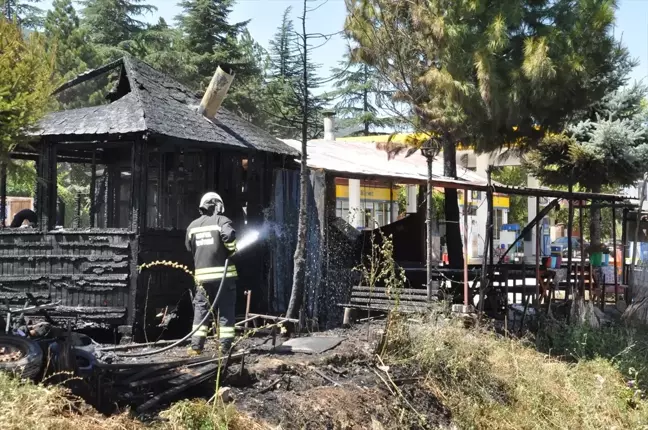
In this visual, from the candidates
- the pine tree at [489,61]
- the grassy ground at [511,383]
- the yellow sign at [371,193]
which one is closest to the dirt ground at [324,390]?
the grassy ground at [511,383]

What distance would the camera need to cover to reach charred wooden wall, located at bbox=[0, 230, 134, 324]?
8875 mm

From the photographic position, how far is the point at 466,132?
44.1 feet

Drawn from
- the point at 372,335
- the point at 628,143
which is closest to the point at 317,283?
the point at 372,335

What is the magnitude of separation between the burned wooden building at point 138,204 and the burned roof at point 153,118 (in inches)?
1.0

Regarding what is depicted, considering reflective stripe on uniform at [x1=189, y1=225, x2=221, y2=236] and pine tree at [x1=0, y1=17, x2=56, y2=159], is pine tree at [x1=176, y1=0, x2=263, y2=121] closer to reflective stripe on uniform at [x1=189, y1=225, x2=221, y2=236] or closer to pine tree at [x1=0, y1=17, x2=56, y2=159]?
reflective stripe on uniform at [x1=189, y1=225, x2=221, y2=236]

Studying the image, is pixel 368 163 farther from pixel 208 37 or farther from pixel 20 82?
pixel 208 37

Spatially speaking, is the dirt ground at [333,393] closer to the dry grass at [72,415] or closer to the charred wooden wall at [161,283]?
the dry grass at [72,415]

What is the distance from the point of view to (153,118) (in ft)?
29.9

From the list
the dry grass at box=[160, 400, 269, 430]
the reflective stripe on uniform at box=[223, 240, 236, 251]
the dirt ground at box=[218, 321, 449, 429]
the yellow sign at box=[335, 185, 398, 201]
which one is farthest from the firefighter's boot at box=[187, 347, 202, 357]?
the yellow sign at box=[335, 185, 398, 201]

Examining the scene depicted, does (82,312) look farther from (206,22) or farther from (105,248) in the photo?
(206,22)

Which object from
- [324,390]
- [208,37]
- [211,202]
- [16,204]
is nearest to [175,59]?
[208,37]

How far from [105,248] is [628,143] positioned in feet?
36.9

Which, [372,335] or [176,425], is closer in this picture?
[176,425]

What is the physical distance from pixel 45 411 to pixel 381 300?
6191mm
